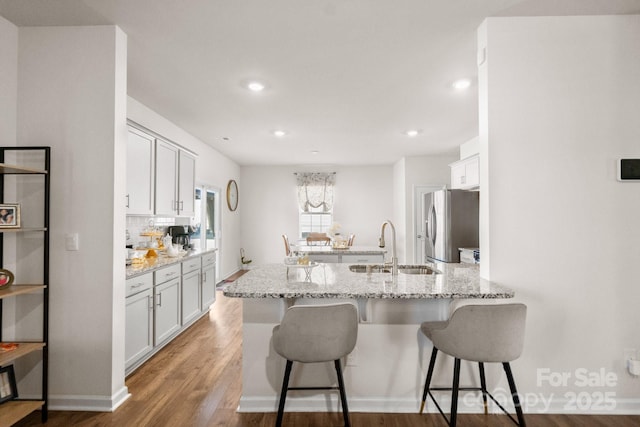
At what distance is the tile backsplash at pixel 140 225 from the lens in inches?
145

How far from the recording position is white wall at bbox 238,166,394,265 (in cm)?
801

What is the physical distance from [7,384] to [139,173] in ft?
5.93

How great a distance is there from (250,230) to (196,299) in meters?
4.05

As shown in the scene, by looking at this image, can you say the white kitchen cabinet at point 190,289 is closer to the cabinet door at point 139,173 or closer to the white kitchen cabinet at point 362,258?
the cabinet door at point 139,173

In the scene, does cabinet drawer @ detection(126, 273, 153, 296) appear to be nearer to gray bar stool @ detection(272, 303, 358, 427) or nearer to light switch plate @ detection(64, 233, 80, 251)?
light switch plate @ detection(64, 233, 80, 251)

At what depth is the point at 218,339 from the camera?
3.52 meters

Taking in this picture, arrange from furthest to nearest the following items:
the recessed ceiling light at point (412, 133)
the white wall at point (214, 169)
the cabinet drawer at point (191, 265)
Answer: the recessed ceiling light at point (412, 133)
the white wall at point (214, 169)
the cabinet drawer at point (191, 265)

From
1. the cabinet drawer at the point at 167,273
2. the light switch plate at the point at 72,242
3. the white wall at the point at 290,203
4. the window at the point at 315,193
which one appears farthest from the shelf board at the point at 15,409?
the window at the point at 315,193

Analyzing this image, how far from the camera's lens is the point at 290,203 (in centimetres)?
801

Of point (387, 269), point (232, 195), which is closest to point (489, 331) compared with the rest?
point (387, 269)

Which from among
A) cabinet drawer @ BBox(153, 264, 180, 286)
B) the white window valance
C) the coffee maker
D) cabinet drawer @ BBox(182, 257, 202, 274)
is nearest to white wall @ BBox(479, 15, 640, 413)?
cabinet drawer @ BBox(153, 264, 180, 286)

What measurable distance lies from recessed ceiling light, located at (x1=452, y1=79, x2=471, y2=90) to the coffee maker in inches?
141

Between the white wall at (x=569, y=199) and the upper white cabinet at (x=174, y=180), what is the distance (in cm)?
305

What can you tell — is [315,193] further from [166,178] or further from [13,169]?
[13,169]
